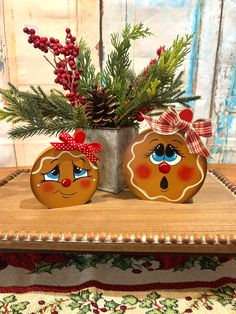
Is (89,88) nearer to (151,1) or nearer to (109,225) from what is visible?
(109,225)

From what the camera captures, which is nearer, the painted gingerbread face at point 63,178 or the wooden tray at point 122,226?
the wooden tray at point 122,226

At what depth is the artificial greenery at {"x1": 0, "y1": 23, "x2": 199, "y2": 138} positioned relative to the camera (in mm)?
714

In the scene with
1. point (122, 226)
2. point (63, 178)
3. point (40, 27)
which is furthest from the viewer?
point (40, 27)

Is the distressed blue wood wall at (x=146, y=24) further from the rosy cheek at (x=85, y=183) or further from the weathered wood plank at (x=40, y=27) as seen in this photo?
the rosy cheek at (x=85, y=183)

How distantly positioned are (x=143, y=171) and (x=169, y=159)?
2.8 inches

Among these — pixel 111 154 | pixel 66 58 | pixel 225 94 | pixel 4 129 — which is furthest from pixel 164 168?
pixel 4 129

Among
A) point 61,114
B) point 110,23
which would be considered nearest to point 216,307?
point 61,114

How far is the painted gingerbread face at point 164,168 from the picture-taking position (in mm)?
705

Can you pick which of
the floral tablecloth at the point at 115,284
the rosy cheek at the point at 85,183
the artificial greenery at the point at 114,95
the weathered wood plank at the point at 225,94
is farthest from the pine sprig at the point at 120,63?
the weathered wood plank at the point at 225,94

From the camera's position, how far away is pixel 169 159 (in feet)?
2.33

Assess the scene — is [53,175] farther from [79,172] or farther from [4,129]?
[4,129]

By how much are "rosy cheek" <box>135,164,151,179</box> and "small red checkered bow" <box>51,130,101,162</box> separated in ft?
0.36

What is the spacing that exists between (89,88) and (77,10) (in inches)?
23.3

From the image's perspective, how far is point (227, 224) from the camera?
0.59m
